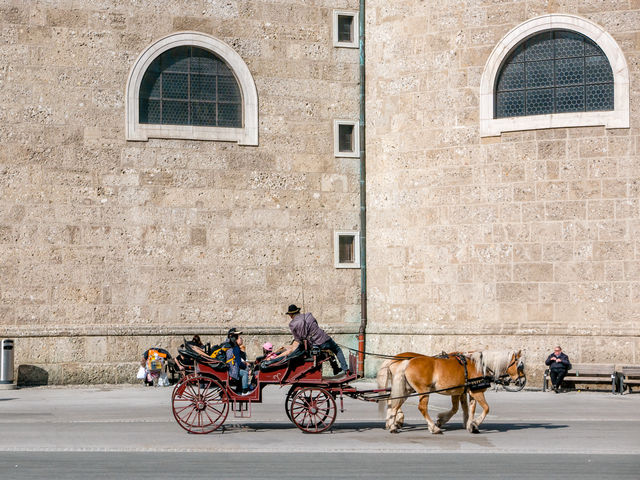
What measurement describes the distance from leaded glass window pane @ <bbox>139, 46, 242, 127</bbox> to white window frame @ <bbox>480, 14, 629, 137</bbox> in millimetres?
6413

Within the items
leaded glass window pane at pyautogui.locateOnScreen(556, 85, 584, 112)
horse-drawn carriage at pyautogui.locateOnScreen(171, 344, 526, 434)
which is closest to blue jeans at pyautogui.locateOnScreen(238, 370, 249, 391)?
horse-drawn carriage at pyautogui.locateOnScreen(171, 344, 526, 434)

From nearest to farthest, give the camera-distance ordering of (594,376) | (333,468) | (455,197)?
(333,468), (594,376), (455,197)

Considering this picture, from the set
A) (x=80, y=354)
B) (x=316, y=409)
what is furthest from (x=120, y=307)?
(x=316, y=409)

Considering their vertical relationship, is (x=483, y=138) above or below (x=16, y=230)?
above

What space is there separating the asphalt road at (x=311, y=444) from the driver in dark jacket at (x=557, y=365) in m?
2.10

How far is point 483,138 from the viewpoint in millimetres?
25078

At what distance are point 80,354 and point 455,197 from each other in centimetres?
994

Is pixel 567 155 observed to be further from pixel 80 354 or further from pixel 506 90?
pixel 80 354

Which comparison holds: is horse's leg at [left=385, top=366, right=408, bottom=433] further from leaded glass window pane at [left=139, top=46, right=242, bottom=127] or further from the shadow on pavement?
leaded glass window pane at [left=139, top=46, right=242, bottom=127]

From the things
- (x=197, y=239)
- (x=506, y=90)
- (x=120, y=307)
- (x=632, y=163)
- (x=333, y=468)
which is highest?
(x=506, y=90)

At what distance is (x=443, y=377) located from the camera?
53.1 feet

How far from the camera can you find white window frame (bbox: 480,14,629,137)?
24062 millimetres

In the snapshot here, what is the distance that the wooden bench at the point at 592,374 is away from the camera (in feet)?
76.8

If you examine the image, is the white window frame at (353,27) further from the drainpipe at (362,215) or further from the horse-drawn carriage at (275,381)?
the horse-drawn carriage at (275,381)
